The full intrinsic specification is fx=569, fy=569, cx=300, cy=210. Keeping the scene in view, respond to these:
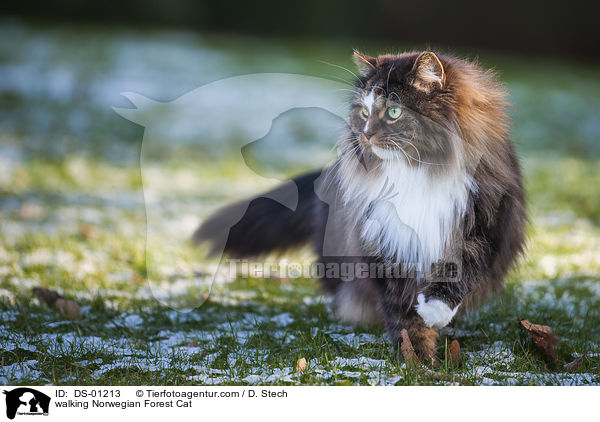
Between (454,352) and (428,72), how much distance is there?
1.05 meters

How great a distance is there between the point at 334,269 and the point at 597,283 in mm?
1663

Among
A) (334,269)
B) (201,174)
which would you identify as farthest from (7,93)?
(334,269)

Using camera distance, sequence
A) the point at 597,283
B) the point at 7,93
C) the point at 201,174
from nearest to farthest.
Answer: the point at 597,283
the point at 201,174
the point at 7,93

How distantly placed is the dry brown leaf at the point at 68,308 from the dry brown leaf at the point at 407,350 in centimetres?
154

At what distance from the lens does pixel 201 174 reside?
5.89 meters

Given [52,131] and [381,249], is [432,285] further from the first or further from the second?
[52,131]

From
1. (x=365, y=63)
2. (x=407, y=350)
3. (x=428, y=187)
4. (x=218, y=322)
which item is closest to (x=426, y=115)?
(x=428, y=187)

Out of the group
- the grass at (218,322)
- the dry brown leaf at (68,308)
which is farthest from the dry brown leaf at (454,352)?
the dry brown leaf at (68,308)

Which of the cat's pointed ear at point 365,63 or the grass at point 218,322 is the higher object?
the cat's pointed ear at point 365,63

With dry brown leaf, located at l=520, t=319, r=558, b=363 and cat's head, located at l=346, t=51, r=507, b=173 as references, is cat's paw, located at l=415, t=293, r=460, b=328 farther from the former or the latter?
cat's head, located at l=346, t=51, r=507, b=173

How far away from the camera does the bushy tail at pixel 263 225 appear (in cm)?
281
